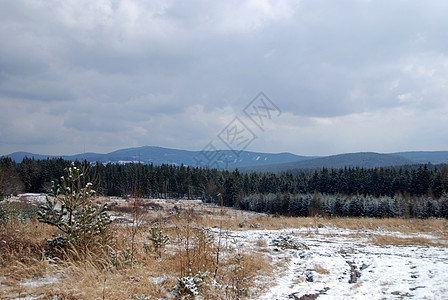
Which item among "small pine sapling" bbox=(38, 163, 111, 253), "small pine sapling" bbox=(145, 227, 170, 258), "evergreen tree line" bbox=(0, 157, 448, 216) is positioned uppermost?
"small pine sapling" bbox=(38, 163, 111, 253)

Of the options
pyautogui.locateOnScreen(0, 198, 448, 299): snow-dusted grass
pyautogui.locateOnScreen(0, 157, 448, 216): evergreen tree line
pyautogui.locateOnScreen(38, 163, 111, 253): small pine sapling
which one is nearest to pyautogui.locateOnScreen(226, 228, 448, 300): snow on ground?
pyautogui.locateOnScreen(0, 198, 448, 299): snow-dusted grass

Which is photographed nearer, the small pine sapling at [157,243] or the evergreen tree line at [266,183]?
the small pine sapling at [157,243]

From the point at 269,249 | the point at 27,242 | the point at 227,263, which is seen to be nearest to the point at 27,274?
the point at 27,242

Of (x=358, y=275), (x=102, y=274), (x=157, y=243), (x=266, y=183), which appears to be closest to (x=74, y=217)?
(x=102, y=274)

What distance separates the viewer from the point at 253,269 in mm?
5789

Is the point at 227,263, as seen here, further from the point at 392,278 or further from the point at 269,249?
the point at 392,278

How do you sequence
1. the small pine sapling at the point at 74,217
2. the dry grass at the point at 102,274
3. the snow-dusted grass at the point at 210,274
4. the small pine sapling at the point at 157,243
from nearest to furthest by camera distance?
the dry grass at the point at 102,274
the snow-dusted grass at the point at 210,274
the small pine sapling at the point at 74,217
the small pine sapling at the point at 157,243

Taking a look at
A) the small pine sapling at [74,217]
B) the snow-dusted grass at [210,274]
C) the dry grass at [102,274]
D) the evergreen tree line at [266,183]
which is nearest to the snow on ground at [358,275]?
the snow-dusted grass at [210,274]

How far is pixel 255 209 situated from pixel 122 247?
60309 millimetres

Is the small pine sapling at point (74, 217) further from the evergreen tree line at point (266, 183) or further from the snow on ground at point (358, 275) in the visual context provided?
the evergreen tree line at point (266, 183)

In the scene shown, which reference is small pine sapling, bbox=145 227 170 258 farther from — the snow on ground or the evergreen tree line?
the evergreen tree line

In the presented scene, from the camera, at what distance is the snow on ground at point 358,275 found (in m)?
4.78

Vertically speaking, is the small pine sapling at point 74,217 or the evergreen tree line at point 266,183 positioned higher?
the small pine sapling at point 74,217

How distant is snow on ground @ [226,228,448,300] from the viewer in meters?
4.78
